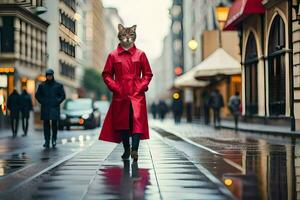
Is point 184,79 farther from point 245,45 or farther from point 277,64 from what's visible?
point 277,64

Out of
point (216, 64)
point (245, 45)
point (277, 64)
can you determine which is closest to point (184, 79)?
point (216, 64)

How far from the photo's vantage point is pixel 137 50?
10.8 m

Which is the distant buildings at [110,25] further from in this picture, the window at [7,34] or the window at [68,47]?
the window at [68,47]

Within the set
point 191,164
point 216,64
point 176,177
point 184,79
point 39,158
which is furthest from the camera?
point 184,79

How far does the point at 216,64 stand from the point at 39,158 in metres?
27.1

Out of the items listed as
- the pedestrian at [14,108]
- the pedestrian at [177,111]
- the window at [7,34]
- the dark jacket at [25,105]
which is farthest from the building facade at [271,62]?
the window at [7,34]

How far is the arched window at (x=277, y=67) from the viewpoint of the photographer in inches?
1067

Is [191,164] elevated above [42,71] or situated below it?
below

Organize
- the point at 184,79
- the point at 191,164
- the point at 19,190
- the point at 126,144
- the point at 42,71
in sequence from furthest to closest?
the point at 184,79, the point at 42,71, the point at 126,144, the point at 191,164, the point at 19,190

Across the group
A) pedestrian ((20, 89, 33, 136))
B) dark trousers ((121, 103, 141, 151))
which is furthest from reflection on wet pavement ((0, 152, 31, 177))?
pedestrian ((20, 89, 33, 136))

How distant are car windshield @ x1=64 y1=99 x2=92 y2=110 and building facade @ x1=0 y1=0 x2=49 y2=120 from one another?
418 centimetres

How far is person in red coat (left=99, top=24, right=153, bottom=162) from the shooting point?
34.5 feet

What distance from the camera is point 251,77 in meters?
33.8

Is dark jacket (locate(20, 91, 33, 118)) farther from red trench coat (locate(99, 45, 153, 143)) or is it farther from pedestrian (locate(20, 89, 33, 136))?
red trench coat (locate(99, 45, 153, 143))
